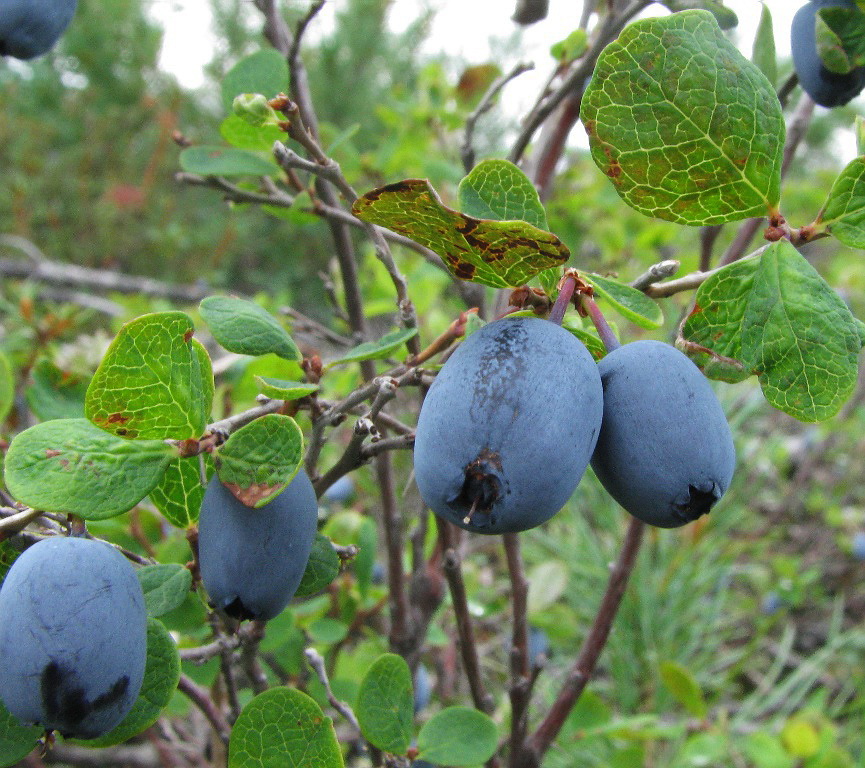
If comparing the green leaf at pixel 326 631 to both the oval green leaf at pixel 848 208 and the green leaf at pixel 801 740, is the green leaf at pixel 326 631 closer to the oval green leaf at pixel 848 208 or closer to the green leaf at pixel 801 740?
the oval green leaf at pixel 848 208

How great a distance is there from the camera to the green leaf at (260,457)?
0.41 m

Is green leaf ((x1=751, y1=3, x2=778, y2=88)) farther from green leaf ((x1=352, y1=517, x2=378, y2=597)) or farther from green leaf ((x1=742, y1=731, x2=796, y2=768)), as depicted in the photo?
green leaf ((x1=742, y1=731, x2=796, y2=768))

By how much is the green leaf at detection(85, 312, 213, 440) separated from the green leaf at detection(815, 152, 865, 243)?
0.39m

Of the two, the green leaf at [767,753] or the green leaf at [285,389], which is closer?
the green leaf at [285,389]

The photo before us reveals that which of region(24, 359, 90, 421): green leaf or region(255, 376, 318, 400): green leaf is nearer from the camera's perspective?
region(255, 376, 318, 400): green leaf

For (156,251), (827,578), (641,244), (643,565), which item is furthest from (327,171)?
(156,251)

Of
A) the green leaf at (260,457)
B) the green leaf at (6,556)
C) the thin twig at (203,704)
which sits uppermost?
the green leaf at (260,457)

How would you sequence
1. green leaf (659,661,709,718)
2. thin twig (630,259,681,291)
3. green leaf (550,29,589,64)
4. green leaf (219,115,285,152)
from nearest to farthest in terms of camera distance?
thin twig (630,259,681,291), green leaf (219,115,285,152), green leaf (550,29,589,64), green leaf (659,661,709,718)

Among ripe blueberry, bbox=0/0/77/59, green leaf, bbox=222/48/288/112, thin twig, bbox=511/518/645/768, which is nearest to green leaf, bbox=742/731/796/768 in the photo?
thin twig, bbox=511/518/645/768

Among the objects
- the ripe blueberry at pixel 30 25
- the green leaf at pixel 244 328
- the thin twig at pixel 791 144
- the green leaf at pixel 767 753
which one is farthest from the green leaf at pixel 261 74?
the green leaf at pixel 767 753

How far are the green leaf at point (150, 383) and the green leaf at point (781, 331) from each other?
0.30 meters

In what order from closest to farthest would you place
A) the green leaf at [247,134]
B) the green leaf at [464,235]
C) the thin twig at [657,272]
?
the green leaf at [464,235] → the thin twig at [657,272] → the green leaf at [247,134]

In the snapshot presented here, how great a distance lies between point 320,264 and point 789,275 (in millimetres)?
6389

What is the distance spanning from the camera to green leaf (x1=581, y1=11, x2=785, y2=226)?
38 centimetres
